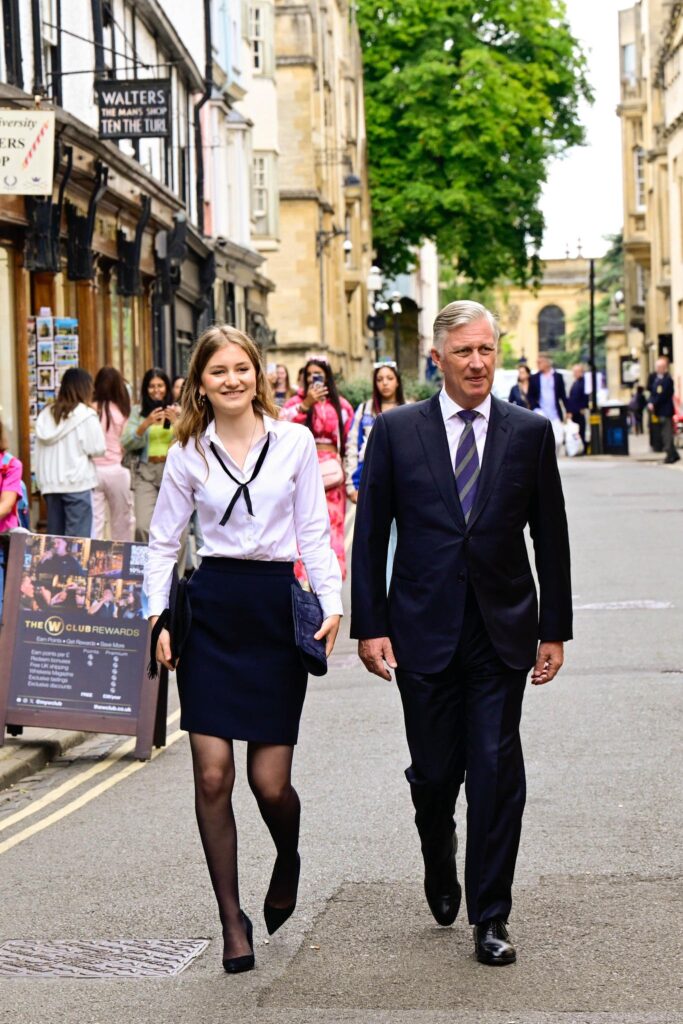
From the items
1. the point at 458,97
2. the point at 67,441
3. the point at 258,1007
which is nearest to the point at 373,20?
the point at 458,97

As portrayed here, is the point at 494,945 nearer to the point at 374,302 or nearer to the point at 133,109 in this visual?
the point at 133,109

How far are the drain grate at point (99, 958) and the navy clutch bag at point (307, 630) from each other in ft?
3.31

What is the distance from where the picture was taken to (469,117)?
54.8 meters

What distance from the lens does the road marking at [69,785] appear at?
8.58 meters

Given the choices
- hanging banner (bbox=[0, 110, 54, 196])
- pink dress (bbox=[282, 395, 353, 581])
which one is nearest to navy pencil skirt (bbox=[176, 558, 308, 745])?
pink dress (bbox=[282, 395, 353, 581])

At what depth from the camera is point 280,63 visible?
53.7 meters

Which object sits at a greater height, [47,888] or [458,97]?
[458,97]

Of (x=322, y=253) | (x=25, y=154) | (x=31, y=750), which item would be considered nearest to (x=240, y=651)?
(x=31, y=750)

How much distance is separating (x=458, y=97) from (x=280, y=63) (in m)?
5.28

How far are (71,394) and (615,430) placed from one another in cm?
2627

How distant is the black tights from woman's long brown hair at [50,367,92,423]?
38.4 feet

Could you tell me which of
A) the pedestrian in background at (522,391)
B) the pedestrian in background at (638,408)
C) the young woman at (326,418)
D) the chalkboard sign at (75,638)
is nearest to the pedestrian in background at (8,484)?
the chalkboard sign at (75,638)

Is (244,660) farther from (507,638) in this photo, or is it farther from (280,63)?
(280,63)

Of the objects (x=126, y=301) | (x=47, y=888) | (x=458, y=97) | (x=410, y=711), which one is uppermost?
(x=458, y=97)
